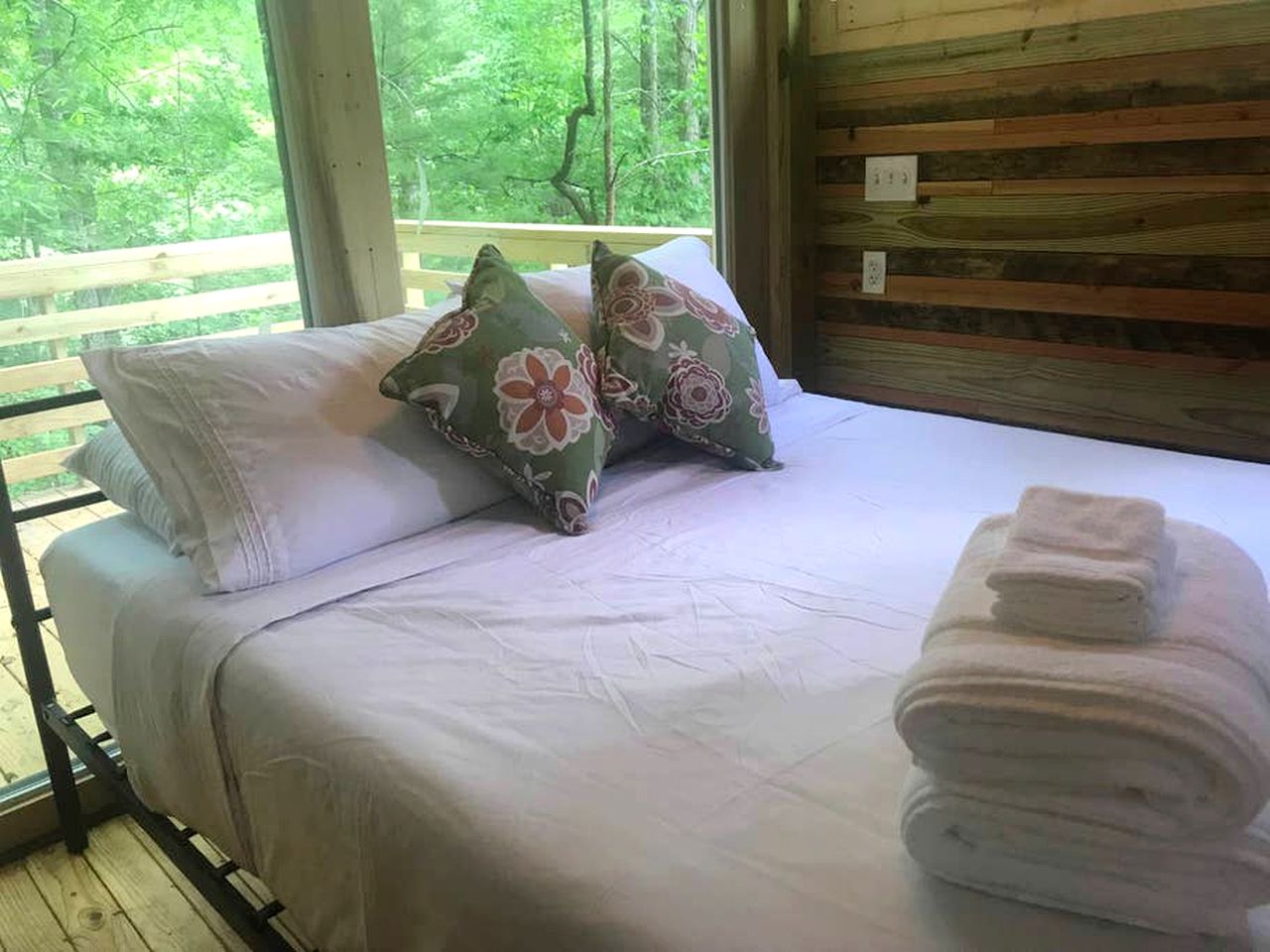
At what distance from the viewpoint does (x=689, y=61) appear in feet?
8.98

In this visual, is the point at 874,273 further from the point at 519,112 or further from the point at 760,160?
the point at 519,112

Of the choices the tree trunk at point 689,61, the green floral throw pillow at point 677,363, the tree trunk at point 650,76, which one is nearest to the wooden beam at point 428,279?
the green floral throw pillow at point 677,363

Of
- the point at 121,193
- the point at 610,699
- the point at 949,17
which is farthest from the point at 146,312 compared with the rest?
the point at 949,17

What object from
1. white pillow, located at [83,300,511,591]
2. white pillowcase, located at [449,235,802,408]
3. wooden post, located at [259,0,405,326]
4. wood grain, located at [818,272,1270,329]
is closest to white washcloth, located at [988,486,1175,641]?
white pillow, located at [83,300,511,591]

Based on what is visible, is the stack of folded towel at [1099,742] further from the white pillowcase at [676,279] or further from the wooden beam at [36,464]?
the wooden beam at [36,464]

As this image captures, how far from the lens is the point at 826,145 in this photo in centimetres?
272

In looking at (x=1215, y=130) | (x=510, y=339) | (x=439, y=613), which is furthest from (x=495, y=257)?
(x=1215, y=130)

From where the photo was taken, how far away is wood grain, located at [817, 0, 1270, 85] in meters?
2.03

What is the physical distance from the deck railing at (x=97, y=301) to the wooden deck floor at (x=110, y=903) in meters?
0.73

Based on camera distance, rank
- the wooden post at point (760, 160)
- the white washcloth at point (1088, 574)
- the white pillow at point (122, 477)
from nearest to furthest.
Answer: the white washcloth at point (1088, 574) → the white pillow at point (122, 477) → the wooden post at point (760, 160)

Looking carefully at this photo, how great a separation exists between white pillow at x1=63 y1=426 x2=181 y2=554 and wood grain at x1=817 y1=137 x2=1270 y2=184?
1.85 meters

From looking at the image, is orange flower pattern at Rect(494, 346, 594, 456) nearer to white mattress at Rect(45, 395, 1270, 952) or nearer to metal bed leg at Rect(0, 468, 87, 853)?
white mattress at Rect(45, 395, 1270, 952)

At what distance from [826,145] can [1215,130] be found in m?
0.93

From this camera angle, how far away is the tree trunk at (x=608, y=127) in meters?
2.59
